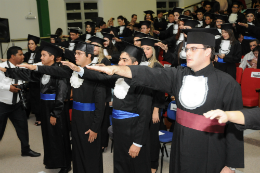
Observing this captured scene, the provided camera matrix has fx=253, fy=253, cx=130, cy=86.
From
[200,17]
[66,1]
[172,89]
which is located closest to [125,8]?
[66,1]

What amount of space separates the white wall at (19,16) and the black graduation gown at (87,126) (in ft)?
31.9

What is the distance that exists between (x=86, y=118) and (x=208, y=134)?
1751 mm

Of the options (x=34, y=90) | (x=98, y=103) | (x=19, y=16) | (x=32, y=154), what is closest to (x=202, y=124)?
(x=98, y=103)

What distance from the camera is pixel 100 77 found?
2.78m

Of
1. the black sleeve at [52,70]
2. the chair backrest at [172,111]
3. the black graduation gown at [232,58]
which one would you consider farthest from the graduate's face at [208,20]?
the black sleeve at [52,70]

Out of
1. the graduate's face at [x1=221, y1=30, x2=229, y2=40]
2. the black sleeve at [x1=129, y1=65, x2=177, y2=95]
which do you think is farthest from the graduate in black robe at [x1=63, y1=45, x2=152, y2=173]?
the graduate's face at [x1=221, y1=30, x2=229, y2=40]

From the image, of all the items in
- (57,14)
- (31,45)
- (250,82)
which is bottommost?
(250,82)

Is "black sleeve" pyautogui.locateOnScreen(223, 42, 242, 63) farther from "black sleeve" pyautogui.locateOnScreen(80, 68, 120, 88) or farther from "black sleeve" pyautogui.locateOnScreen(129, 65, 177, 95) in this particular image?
"black sleeve" pyautogui.locateOnScreen(129, 65, 177, 95)

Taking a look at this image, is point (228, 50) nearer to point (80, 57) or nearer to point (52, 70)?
point (80, 57)

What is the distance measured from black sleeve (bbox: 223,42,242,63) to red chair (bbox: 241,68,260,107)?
0.42 m

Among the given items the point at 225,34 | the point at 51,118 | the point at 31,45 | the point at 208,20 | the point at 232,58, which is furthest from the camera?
the point at 208,20

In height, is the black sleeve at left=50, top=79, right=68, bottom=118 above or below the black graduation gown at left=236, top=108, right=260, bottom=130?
below

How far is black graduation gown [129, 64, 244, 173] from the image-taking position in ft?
6.86

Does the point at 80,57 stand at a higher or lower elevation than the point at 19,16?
lower
